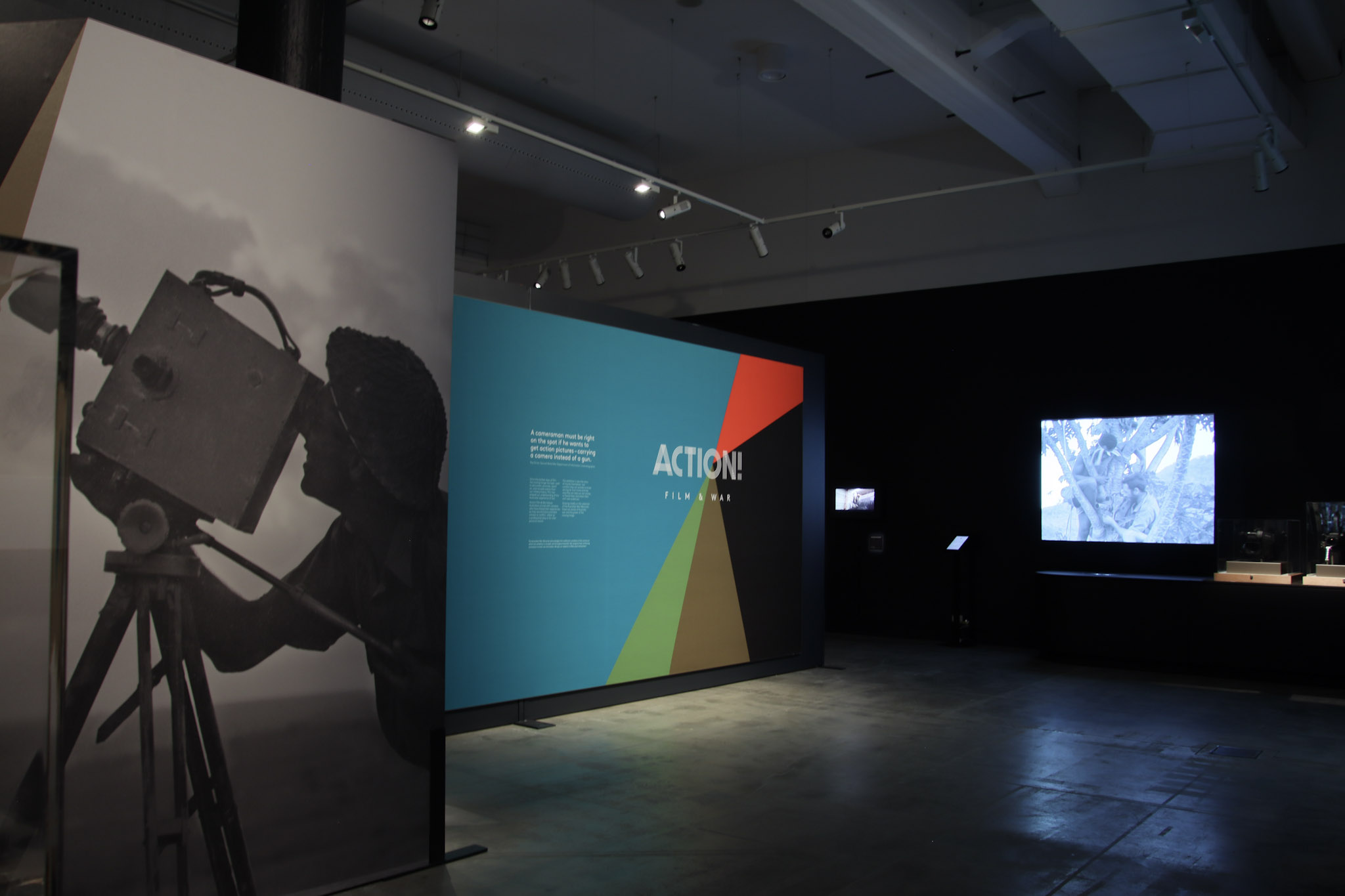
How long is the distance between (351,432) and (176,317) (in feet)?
2.19

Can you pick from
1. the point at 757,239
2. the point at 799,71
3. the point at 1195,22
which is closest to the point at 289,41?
the point at 1195,22

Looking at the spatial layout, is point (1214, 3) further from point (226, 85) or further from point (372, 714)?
point (372, 714)

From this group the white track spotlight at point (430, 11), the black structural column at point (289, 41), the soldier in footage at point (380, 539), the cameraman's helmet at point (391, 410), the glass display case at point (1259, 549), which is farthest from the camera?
the glass display case at point (1259, 549)

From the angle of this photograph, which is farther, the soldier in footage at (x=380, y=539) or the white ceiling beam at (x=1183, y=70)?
the white ceiling beam at (x=1183, y=70)

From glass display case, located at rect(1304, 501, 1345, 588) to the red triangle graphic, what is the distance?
4.17 meters

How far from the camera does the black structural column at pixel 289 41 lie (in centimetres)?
347

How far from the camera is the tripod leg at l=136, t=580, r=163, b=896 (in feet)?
→ 9.20

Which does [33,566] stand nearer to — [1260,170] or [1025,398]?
[1260,170]

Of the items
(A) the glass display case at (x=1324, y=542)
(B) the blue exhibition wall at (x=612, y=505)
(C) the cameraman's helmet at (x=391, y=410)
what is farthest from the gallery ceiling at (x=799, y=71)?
(C) the cameraman's helmet at (x=391, y=410)

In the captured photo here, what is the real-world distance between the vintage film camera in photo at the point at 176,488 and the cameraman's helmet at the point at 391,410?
0.24 m

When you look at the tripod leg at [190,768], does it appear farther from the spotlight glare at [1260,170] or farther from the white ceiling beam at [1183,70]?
the spotlight glare at [1260,170]

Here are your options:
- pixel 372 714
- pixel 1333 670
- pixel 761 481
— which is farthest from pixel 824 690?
pixel 372 714

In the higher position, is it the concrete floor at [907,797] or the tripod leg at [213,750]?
the tripod leg at [213,750]

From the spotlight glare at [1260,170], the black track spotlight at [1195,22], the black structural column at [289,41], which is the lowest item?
the black structural column at [289,41]
